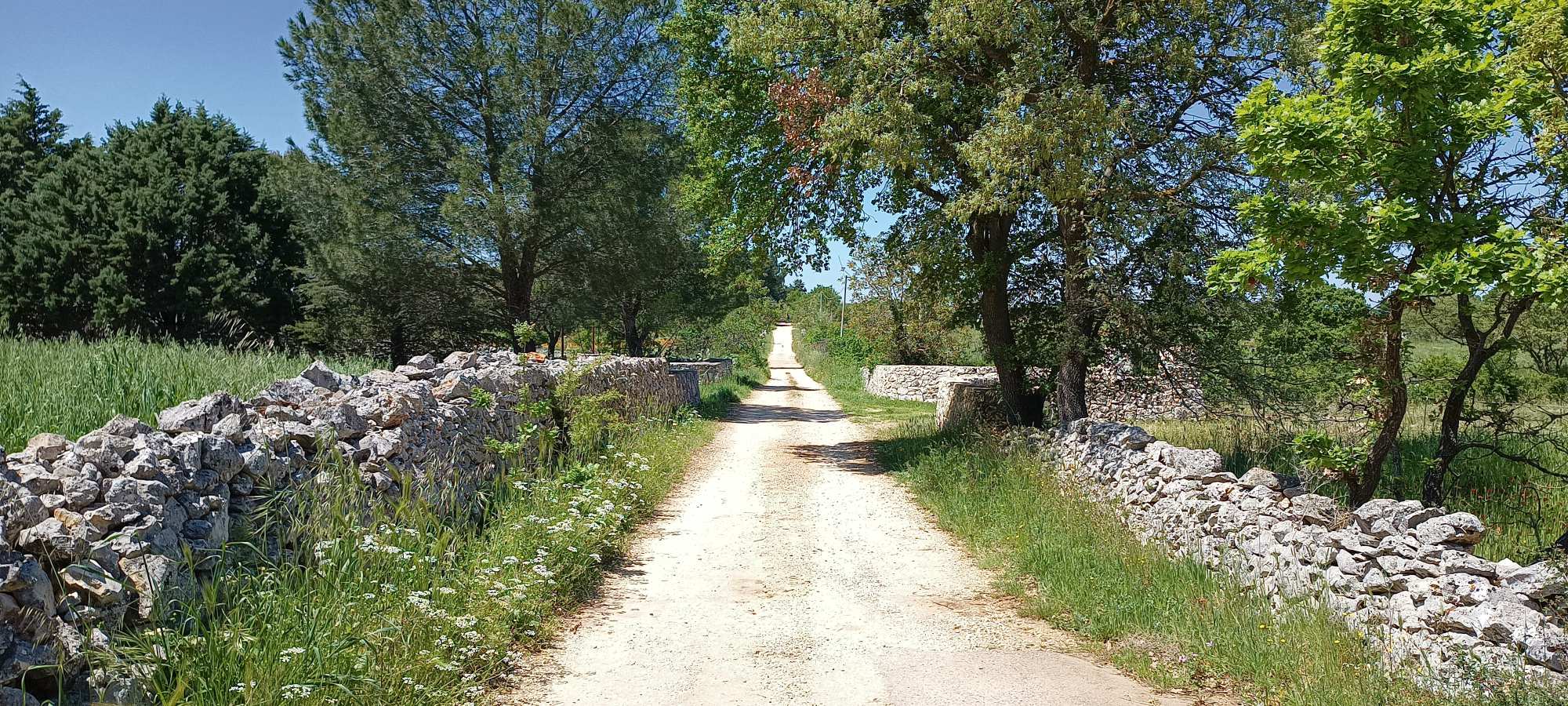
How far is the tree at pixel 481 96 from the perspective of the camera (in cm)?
1805

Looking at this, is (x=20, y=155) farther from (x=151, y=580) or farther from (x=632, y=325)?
(x=151, y=580)

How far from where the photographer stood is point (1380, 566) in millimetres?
4938

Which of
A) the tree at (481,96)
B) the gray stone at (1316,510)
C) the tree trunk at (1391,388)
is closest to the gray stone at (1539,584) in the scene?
the gray stone at (1316,510)

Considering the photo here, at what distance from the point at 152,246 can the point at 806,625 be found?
2633 centimetres

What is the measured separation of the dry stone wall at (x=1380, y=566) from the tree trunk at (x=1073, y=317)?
348 cm

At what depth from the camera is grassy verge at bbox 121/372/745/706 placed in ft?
12.2

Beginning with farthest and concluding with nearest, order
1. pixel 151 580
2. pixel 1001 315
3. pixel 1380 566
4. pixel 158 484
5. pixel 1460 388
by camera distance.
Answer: pixel 1001 315 → pixel 1460 388 → pixel 1380 566 → pixel 158 484 → pixel 151 580

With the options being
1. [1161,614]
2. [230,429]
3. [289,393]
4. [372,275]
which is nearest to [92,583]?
[230,429]

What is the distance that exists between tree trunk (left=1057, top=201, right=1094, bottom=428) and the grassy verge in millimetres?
6290

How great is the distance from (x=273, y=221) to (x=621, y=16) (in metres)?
15.4

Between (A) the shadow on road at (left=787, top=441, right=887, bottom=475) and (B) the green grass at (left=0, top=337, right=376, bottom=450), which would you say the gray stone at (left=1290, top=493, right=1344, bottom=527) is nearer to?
(A) the shadow on road at (left=787, top=441, right=887, bottom=475)

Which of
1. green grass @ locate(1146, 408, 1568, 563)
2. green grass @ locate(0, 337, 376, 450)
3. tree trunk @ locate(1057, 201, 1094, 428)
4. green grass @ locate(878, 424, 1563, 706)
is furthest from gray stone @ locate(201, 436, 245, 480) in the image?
tree trunk @ locate(1057, 201, 1094, 428)

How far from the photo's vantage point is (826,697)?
4621 millimetres

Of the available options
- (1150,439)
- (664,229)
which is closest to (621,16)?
(664,229)
